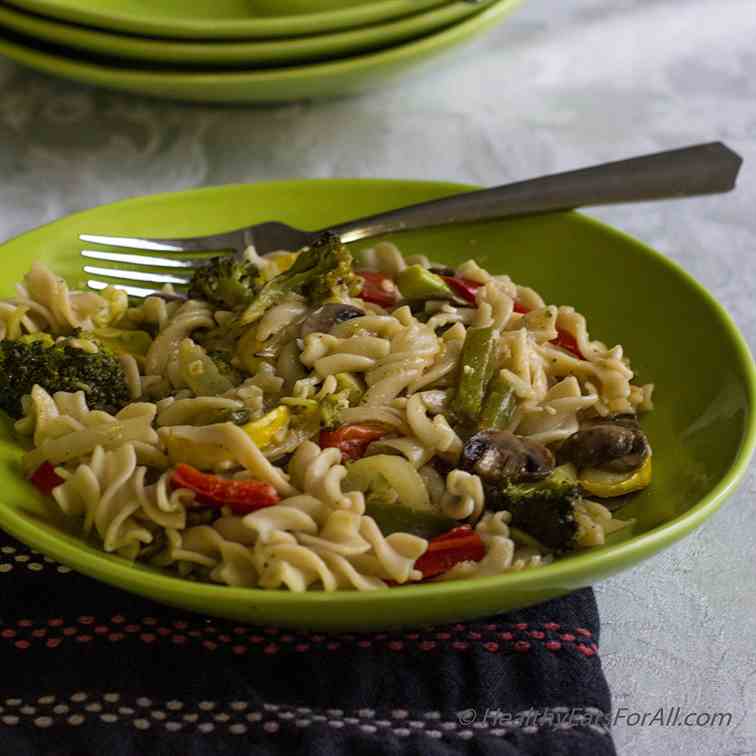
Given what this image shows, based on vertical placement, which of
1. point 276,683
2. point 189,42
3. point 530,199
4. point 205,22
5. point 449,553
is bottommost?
point 276,683

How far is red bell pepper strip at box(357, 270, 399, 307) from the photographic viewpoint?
12.0 ft

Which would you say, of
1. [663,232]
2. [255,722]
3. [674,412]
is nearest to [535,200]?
[674,412]

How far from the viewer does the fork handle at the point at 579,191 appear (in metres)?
4.01

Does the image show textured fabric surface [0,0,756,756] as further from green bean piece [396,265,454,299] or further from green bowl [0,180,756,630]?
green bean piece [396,265,454,299]

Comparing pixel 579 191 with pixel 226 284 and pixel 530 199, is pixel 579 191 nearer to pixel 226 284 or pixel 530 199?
pixel 530 199

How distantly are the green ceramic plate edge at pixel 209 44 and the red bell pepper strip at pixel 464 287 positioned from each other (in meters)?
1.42

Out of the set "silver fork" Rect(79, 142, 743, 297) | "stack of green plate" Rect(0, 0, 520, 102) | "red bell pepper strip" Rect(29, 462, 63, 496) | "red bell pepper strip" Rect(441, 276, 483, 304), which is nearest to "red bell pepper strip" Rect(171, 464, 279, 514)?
"red bell pepper strip" Rect(29, 462, 63, 496)

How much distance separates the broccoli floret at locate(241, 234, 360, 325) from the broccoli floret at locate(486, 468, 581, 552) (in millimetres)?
891

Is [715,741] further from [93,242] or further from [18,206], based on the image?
[18,206]

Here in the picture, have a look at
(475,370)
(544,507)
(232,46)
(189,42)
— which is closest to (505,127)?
(232,46)

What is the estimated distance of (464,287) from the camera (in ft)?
12.1

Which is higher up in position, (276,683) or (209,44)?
(209,44)

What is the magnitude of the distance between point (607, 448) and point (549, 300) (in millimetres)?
1005

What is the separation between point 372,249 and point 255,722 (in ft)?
5.87
